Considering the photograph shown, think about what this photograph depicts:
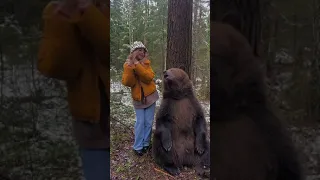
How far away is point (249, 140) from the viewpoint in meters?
1.85

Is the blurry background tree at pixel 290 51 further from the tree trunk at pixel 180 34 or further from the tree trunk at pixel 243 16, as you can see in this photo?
the tree trunk at pixel 180 34

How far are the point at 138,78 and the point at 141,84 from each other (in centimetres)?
8

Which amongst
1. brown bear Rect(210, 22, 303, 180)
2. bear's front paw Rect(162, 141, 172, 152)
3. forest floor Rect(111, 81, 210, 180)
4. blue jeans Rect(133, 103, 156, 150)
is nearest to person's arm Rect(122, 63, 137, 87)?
blue jeans Rect(133, 103, 156, 150)

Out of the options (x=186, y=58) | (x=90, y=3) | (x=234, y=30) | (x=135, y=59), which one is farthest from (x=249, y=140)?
(x=186, y=58)

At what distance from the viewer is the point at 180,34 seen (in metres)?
4.76

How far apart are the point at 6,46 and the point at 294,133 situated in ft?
4.93

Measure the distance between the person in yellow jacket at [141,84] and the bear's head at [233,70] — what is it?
2.18 metres

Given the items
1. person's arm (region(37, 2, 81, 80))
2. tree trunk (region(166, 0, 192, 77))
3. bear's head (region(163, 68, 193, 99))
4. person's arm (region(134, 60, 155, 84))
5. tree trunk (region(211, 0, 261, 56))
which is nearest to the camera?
person's arm (region(37, 2, 81, 80))

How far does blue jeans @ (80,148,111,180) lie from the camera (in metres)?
1.76

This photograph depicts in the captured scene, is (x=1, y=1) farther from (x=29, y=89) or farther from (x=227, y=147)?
(x=227, y=147)

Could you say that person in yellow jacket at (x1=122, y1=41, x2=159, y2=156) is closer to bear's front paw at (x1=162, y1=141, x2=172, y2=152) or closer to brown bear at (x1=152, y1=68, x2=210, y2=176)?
brown bear at (x1=152, y1=68, x2=210, y2=176)

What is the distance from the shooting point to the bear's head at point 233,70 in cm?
180

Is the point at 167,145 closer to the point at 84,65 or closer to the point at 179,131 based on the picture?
the point at 179,131

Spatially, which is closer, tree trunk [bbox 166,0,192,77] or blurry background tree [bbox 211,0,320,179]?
blurry background tree [bbox 211,0,320,179]
